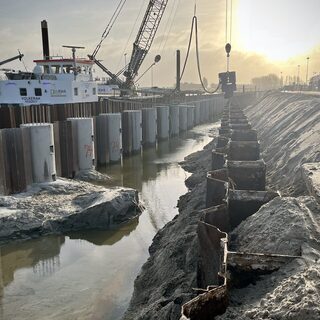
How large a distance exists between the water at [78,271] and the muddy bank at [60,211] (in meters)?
0.37

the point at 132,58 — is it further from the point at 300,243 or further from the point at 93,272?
the point at 300,243

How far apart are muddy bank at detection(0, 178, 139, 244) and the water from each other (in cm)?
37

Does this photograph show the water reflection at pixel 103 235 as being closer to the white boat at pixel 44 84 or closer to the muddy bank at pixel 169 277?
the muddy bank at pixel 169 277

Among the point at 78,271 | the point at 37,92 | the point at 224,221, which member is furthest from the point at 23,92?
the point at 224,221

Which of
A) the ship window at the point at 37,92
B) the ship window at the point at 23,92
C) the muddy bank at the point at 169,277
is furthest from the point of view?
the ship window at the point at 23,92

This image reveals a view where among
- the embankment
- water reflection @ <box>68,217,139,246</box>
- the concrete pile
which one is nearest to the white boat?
the concrete pile

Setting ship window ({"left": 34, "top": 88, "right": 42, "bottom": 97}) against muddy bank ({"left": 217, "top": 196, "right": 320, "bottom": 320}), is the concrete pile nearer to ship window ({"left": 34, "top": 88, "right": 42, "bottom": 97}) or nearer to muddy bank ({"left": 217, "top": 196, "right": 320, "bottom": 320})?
muddy bank ({"left": 217, "top": 196, "right": 320, "bottom": 320})

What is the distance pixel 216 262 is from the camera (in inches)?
270

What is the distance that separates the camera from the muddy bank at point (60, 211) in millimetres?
12422

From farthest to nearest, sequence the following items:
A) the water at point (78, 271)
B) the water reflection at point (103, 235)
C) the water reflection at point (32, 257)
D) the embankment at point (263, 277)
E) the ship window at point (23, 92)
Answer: the ship window at point (23, 92)
the water reflection at point (103, 235)
the water reflection at point (32, 257)
the water at point (78, 271)
the embankment at point (263, 277)

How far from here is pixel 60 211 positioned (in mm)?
13500

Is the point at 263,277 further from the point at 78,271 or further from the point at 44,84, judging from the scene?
the point at 44,84

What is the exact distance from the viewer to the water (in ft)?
28.8

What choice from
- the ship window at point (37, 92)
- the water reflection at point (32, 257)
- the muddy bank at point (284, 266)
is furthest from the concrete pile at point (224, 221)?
the ship window at point (37, 92)
